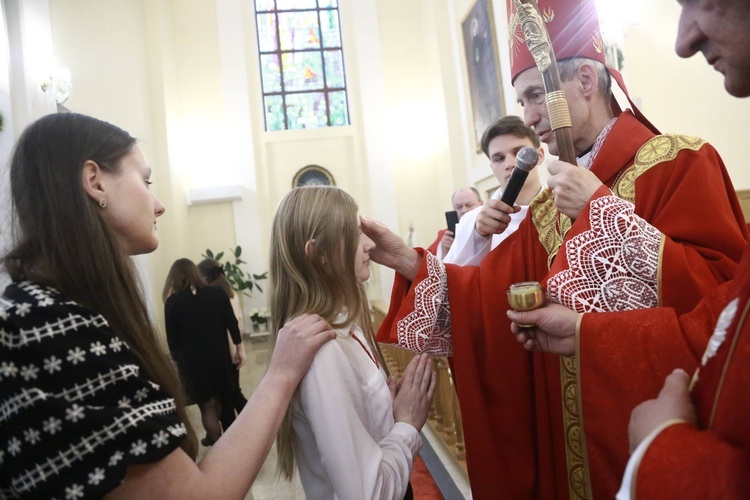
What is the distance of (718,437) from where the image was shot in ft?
2.44

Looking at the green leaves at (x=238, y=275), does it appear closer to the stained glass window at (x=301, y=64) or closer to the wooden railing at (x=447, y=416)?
the stained glass window at (x=301, y=64)

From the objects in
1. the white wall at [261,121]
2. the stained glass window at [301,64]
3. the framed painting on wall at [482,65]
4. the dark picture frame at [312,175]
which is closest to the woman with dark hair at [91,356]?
the framed painting on wall at [482,65]

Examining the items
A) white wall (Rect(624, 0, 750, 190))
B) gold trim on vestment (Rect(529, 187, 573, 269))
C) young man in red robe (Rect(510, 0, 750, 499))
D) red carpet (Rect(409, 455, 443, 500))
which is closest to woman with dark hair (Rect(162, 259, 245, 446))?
red carpet (Rect(409, 455, 443, 500))

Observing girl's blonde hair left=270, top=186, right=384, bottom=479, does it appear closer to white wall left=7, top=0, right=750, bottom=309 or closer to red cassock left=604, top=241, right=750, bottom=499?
red cassock left=604, top=241, right=750, bottom=499

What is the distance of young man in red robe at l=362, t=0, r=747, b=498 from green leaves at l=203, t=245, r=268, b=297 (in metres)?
9.52

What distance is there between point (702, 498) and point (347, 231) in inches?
49.3

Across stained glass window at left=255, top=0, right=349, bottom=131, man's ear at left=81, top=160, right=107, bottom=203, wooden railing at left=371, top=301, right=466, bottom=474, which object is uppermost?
stained glass window at left=255, top=0, right=349, bottom=131

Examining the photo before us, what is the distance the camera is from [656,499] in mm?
752

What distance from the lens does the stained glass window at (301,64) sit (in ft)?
41.7

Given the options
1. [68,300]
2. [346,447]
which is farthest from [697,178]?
[68,300]

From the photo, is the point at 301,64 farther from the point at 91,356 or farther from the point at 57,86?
the point at 91,356

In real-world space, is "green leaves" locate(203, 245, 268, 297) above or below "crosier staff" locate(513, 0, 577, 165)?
below

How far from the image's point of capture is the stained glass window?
500 inches

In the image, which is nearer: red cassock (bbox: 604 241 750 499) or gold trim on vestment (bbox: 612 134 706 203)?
red cassock (bbox: 604 241 750 499)
